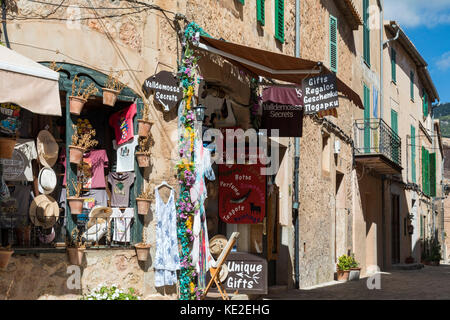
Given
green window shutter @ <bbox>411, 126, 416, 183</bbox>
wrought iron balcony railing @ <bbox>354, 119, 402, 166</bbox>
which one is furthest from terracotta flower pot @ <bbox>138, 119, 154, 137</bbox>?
green window shutter @ <bbox>411, 126, 416, 183</bbox>

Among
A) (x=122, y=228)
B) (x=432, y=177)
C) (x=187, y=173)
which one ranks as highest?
(x=432, y=177)

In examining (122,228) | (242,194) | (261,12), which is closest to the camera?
(122,228)

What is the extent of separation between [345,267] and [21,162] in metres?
10.9

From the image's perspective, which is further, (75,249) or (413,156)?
(413,156)

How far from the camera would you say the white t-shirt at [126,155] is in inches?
335

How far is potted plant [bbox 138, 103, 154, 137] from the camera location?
8.41m

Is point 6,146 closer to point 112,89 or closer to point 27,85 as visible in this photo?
point 27,85

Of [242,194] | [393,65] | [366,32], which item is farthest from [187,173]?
[393,65]

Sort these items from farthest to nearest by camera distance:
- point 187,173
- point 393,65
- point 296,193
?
1. point 393,65
2. point 296,193
3. point 187,173

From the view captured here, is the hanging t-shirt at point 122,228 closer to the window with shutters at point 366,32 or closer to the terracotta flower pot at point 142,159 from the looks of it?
the terracotta flower pot at point 142,159

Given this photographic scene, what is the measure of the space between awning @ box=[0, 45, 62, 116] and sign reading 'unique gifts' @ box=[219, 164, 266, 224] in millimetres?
5132

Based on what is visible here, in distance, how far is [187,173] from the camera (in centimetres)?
909

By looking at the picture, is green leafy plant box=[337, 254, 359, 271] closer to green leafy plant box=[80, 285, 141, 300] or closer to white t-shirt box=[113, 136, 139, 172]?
white t-shirt box=[113, 136, 139, 172]

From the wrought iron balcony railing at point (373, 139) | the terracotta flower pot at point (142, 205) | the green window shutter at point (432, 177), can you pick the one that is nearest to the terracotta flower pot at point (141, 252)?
the terracotta flower pot at point (142, 205)
